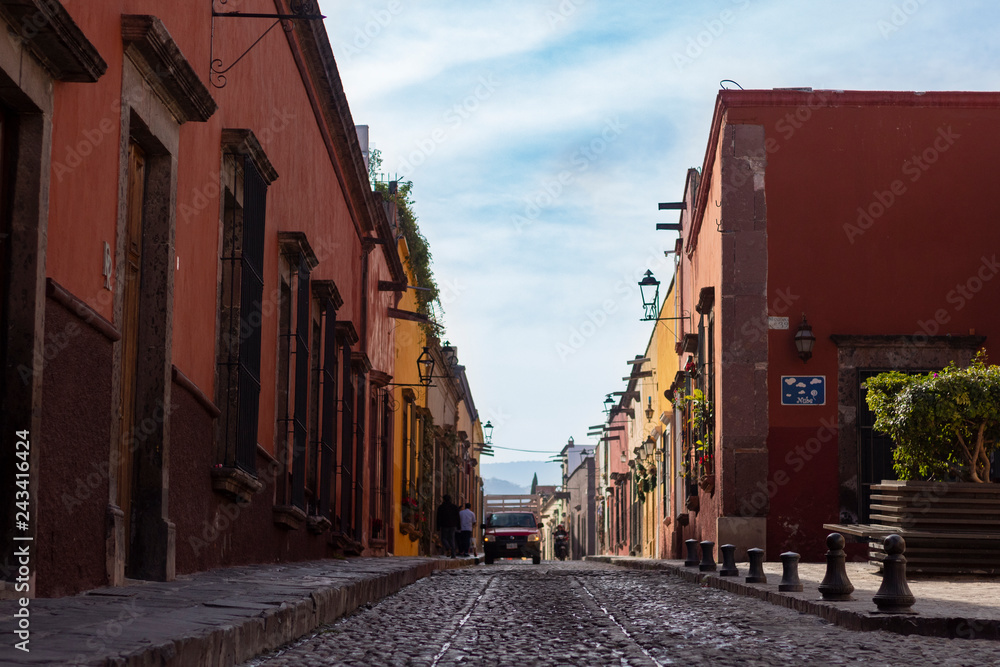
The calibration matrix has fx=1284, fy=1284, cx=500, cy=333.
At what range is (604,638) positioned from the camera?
7.38 m

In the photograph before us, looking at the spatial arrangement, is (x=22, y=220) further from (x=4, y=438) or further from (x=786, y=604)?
(x=786, y=604)

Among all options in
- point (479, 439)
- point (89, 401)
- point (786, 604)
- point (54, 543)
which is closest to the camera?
point (54, 543)

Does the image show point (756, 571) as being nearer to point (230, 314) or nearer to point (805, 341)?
point (230, 314)

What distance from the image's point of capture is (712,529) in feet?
66.6

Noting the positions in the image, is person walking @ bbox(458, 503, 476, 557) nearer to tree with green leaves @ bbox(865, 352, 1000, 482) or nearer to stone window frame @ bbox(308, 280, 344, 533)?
stone window frame @ bbox(308, 280, 344, 533)

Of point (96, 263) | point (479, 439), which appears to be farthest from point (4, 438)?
point (479, 439)

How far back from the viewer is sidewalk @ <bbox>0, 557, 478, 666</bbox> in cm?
416

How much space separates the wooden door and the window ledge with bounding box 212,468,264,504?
1.70 meters

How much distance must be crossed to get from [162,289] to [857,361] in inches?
488

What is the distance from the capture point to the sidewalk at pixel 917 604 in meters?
7.20

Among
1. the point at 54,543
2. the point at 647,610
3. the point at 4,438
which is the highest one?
the point at 4,438

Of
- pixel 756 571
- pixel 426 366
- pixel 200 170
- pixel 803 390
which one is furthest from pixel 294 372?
pixel 426 366

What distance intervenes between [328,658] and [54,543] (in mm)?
1508

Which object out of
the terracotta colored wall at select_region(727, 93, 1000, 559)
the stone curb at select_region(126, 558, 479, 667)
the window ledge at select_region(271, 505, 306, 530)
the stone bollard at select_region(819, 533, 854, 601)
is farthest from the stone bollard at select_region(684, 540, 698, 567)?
the stone bollard at select_region(819, 533, 854, 601)
